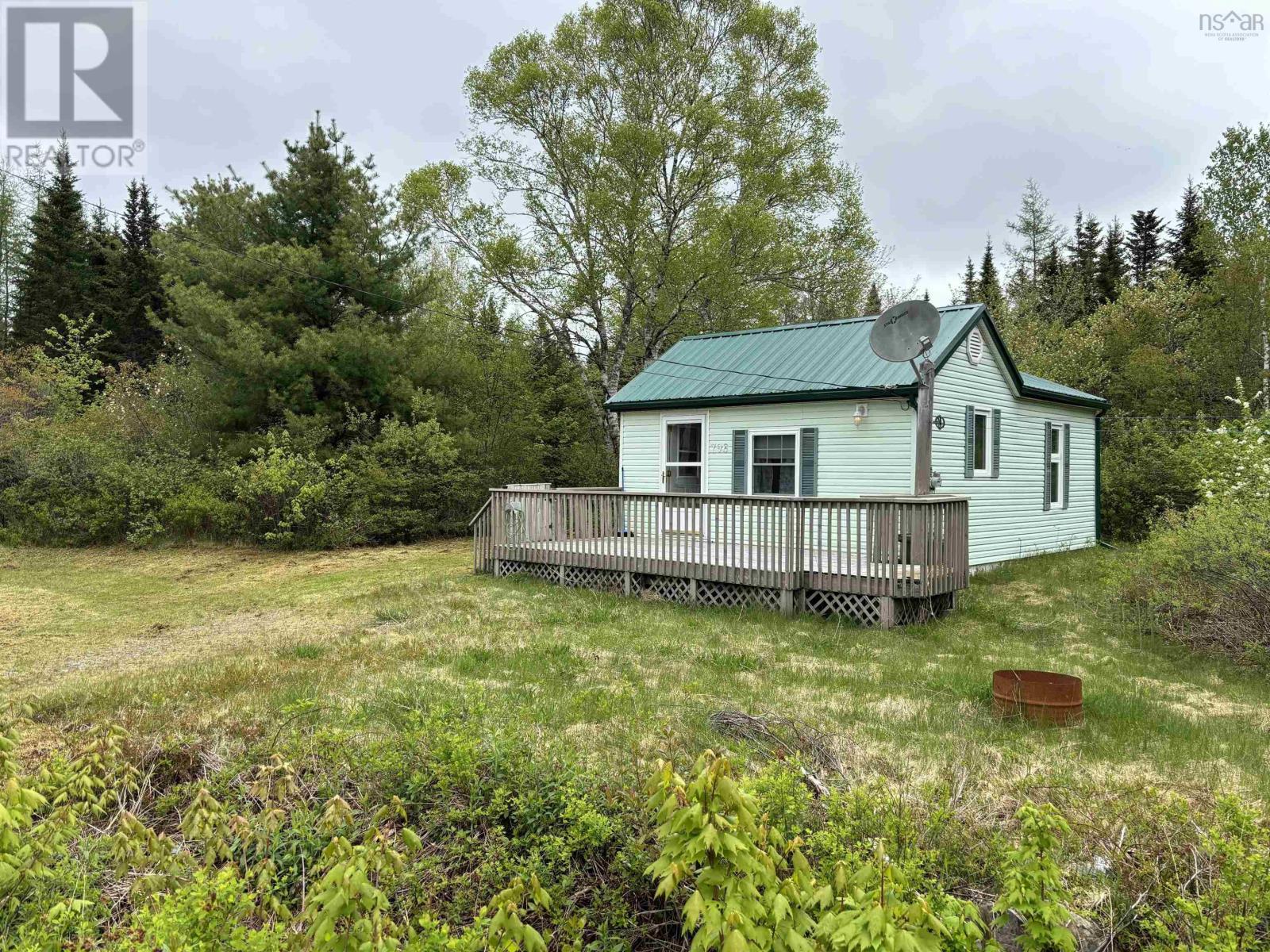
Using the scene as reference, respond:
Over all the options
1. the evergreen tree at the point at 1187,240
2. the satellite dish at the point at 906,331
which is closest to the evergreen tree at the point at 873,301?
the evergreen tree at the point at 1187,240

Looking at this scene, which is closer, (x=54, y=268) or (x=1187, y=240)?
(x=54, y=268)

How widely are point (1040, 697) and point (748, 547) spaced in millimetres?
3953

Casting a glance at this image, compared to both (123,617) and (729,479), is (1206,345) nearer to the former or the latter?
(729,479)

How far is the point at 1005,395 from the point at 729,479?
4823 millimetres

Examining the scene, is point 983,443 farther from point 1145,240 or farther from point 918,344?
point 1145,240

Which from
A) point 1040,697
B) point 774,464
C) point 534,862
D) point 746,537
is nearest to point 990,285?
point 774,464

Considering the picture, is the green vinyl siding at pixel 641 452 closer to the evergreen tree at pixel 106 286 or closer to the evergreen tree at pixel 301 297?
the evergreen tree at pixel 301 297

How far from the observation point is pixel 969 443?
10.8 metres

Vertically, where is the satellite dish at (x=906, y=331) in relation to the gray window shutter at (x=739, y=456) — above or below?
above

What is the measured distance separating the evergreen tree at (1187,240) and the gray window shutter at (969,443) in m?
19.1

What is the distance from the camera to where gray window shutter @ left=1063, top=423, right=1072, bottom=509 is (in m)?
13.4

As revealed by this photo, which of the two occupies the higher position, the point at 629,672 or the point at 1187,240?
the point at 1187,240

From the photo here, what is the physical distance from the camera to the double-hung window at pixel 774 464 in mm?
11031

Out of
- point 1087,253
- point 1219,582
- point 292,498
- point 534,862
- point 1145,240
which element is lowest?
point 534,862
